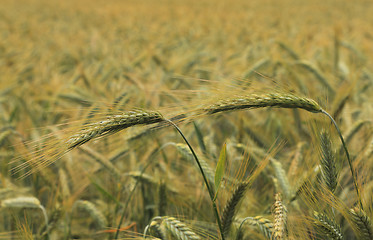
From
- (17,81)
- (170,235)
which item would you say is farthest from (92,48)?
(170,235)

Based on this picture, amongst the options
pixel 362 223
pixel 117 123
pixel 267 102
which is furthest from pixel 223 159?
pixel 362 223

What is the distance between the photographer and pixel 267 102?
1016 millimetres

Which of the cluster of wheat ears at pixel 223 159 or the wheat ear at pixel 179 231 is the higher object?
the cluster of wheat ears at pixel 223 159

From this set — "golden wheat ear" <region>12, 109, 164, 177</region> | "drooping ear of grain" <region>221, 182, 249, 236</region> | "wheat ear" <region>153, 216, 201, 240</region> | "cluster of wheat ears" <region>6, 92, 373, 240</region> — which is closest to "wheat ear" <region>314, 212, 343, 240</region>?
"cluster of wheat ears" <region>6, 92, 373, 240</region>

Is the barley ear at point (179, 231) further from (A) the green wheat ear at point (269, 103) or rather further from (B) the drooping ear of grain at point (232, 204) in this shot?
(A) the green wheat ear at point (269, 103)

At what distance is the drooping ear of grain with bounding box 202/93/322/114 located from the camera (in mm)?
1010

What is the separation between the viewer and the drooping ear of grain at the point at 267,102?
1.01m

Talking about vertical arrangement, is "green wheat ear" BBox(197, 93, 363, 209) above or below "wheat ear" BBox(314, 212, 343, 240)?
above

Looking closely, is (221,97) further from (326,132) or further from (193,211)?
(193,211)

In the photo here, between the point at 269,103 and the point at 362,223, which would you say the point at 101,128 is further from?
the point at 362,223

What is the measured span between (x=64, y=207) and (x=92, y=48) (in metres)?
4.40

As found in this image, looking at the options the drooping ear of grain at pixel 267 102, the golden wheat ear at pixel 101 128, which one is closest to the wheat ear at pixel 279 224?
the drooping ear of grain at pixel 267 102

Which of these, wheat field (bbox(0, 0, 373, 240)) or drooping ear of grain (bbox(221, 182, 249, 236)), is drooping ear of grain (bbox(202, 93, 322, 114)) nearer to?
wheat field (bbox(0, 0, 373, 240))

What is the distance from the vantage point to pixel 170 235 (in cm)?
115
